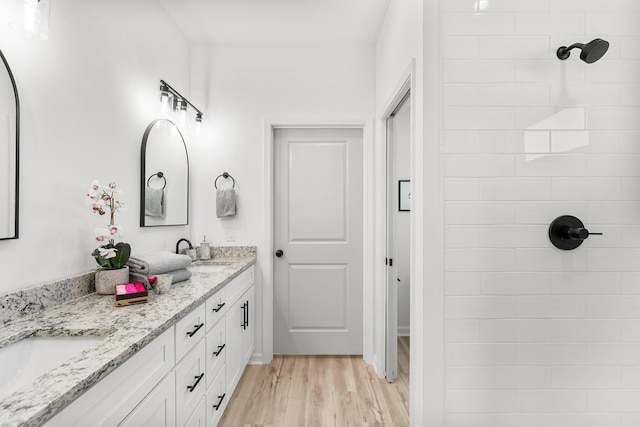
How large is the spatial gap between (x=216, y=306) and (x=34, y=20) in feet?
4.67

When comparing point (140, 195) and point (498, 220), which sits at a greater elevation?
point (140, 195)

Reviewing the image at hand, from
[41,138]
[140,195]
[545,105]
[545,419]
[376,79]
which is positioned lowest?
[545,419]

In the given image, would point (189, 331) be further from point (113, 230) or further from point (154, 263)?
point (113, 230)

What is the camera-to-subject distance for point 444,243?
4.53ft

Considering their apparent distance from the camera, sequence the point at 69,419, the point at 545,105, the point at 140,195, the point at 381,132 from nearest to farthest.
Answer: the point at 69,419 → the point at 545,105 → the point at 140,195 → the point at 381,132

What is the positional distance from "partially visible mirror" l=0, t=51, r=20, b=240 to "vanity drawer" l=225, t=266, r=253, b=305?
3.54 ft

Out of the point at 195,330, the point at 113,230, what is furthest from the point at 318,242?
the point at 113,230

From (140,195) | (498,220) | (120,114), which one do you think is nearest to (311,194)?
(140,195)

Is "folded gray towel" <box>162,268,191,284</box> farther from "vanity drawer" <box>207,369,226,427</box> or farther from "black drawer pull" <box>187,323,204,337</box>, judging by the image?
"vanity drawer" <box>207,369,226,427</box>

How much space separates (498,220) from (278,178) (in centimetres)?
196

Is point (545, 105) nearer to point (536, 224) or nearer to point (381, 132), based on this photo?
point (536, 224)

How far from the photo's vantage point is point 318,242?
9.68 feet

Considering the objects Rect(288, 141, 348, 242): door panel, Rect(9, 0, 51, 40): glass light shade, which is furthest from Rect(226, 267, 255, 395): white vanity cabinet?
Rect(9, 0, 51, 40): glass light shade

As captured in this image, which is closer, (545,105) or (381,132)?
(545,105)
